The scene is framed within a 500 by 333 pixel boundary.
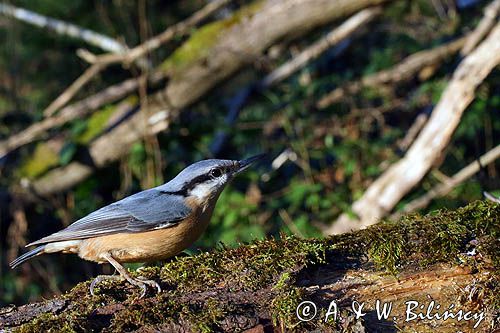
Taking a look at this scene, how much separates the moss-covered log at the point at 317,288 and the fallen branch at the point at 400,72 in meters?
4.68

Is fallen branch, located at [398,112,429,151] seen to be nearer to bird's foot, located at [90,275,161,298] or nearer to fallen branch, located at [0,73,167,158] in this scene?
fallen branch, located at [0,73,167,158]

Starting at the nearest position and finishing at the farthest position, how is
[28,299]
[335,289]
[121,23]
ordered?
[335,289], [28,299], [121,23]

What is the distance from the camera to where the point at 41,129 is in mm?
7148

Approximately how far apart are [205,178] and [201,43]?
126 inches

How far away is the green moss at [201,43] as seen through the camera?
712 centimetres

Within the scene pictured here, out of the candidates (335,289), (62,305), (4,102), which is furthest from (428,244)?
(4,102)

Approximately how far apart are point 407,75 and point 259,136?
1789mm

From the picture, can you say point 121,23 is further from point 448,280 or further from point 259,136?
point 448,280

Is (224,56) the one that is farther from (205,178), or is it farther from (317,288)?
(317,288)

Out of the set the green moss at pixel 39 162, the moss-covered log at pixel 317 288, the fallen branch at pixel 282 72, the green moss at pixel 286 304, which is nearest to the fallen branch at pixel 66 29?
the fallen branch at pixel 282 72

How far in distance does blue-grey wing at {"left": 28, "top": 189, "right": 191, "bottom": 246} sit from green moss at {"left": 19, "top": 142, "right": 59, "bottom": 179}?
138 inches

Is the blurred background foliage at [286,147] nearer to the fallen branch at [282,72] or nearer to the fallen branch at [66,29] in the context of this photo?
the fallen branch at [282,72]

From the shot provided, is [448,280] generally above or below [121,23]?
below

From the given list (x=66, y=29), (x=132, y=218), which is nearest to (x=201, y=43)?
(x=66, y=29)
